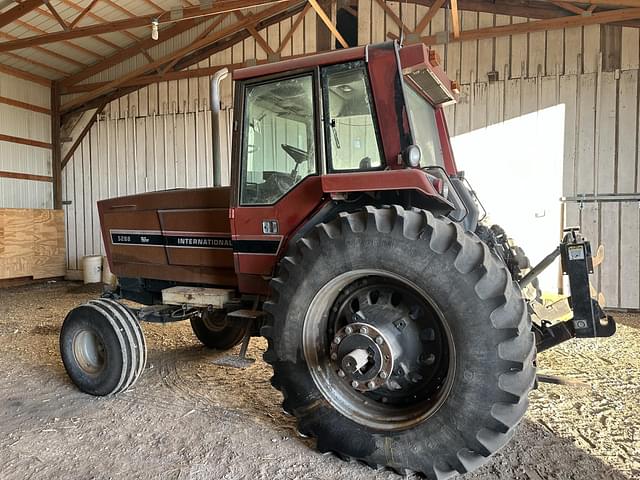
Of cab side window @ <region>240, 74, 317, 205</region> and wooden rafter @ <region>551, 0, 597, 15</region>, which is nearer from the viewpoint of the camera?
cab side window @ <region>240, 74, 317, 205</region>

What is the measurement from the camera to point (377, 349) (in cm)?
261

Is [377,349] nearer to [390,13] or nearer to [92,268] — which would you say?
[390,13]

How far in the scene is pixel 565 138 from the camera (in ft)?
25.7

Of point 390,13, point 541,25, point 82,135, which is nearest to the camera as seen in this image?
point 541,25

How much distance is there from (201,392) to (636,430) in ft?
10.5

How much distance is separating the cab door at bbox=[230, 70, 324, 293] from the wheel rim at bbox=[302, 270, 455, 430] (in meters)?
0.61

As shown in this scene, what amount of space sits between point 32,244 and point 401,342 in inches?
418

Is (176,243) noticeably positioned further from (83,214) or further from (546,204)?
(83,214)

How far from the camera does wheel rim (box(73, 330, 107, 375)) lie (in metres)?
3.90

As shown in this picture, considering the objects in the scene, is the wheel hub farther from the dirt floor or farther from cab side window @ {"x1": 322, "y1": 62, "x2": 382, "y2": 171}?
cab side window @ {"x1": 322, "y1": 62, "x2": 382, "y2": 171}

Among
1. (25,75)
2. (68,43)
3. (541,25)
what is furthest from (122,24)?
(541,25)

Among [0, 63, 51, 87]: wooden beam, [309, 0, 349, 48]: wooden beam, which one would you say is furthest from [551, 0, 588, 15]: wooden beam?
[0, 63, 51, 87]: wooden beam

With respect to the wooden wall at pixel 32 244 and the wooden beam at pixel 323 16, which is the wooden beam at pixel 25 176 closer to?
the wooden wall at pixel 32 244

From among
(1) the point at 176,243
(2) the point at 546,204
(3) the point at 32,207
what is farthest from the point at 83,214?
(2) the point at 546,204
